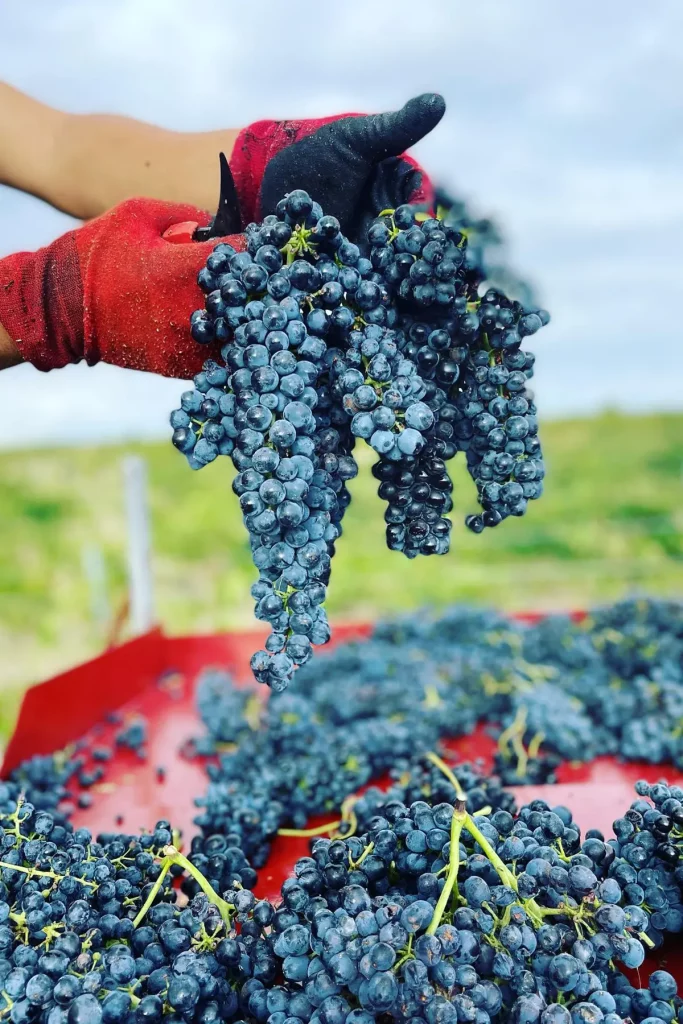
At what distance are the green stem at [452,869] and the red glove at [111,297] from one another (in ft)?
2.09

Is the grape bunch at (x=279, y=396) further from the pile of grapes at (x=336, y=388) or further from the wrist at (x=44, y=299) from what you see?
the wrist at (x=44, y=299)

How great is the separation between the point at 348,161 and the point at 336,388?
0.29 meters

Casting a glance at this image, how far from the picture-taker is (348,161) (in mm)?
986

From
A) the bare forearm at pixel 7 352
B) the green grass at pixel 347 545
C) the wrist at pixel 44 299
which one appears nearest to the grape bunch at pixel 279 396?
the wrist at pixel 44 299

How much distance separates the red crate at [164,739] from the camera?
1415 millimetres

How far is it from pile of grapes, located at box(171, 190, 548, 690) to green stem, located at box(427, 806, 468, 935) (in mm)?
254

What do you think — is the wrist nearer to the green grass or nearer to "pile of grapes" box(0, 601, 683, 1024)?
"pile of grapes" box(0, 601, 683, 1024)

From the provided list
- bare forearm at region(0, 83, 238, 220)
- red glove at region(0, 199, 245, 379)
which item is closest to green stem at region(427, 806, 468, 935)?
red glove at region(0, 199, 245, 379)

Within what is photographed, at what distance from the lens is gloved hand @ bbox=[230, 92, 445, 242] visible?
94 cm

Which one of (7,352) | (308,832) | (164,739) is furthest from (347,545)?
(7,352)

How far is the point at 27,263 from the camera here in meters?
1.07

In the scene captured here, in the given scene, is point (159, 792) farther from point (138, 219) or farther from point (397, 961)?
point (138, 219)

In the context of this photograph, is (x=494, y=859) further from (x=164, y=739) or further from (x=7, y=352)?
(x=164, y=739)

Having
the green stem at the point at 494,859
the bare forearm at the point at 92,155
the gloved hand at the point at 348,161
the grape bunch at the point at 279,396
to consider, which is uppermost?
the bare forearm at the point at 92,155
